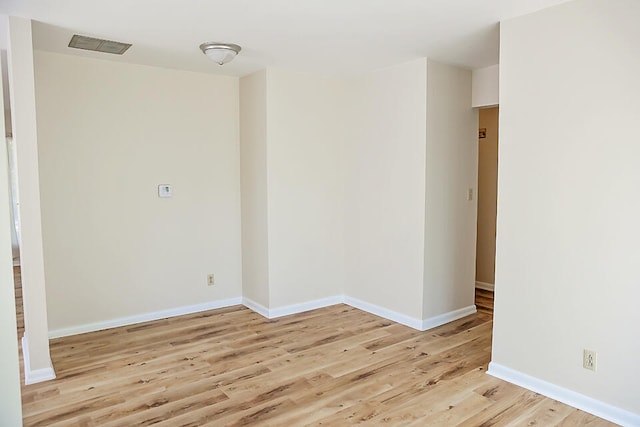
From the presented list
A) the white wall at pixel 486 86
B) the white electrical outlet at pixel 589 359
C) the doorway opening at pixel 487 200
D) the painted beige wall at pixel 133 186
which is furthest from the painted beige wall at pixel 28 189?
the doorway opening at pixel 487 200

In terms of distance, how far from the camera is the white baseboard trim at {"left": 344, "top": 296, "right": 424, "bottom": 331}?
4102 millimetres

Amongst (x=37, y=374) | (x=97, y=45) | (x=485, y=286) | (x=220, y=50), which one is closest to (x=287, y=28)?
(x=220, y=50)

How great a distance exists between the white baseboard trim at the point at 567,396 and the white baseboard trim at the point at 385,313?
992mm

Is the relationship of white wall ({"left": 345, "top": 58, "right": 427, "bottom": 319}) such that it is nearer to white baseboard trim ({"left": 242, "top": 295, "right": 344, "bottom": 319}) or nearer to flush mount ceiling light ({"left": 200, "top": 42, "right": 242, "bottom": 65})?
white baseboard trim ({"left": 242, "top": 295, "right": 344, "bottom": 319})

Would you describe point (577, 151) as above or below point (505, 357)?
above

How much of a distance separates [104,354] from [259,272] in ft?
5.12

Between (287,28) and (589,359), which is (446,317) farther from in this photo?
(287,28)

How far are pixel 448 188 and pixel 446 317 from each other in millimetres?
1214

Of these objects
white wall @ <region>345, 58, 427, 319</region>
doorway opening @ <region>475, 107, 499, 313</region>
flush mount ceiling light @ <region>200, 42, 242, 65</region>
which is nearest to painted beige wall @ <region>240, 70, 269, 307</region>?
flush mount ceiling light @ <region>200, 42, 242, 65</region>

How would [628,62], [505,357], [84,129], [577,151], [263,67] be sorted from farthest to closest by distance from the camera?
[263,67]
[84,129]
[505,357]
[577,151]
[628,62]

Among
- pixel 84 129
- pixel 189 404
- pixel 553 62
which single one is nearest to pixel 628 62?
pixel 553 62

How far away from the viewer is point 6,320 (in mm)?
1831

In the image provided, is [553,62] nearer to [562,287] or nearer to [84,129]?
[562,287]

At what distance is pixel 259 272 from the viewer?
4.53 metres
